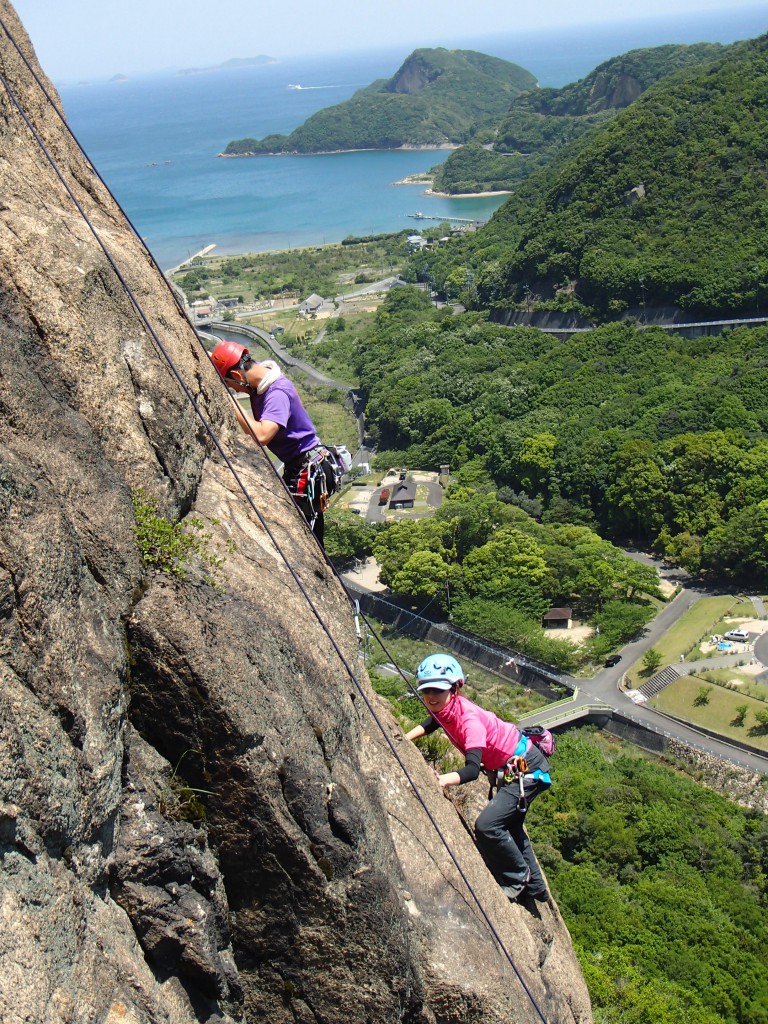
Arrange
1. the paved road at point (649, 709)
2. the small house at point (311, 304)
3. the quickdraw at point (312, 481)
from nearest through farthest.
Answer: the quickdraw at point (312, 481), the paved road at point (649, 709), the small house at point (311, 304)

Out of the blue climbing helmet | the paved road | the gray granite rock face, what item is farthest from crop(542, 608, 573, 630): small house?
the blue climbing helmet

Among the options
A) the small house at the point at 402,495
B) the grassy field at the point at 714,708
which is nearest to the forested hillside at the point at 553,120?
the small house at the point at 402,495

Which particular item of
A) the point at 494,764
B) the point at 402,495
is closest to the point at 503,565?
the point at 402,495

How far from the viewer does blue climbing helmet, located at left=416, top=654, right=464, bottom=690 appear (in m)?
6.77

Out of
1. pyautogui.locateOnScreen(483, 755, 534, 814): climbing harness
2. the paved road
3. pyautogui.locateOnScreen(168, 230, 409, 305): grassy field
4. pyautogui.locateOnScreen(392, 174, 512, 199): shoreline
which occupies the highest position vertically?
pyautogui.locateOnScreen(483, 755, 534, 814): climbing harness

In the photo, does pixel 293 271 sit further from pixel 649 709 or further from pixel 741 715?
pixel 741 715

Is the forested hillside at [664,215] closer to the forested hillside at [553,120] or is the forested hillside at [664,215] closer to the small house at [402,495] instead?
the small house at [402,495]

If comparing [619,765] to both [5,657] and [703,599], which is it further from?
[5,657]

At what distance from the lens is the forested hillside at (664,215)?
61062 mm

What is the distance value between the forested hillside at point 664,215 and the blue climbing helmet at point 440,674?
57.1 m

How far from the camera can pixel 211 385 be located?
7.13 meters

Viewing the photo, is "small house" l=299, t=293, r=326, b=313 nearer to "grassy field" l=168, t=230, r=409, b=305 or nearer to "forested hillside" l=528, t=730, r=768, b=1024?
"grassy field" l=168, t=230, r=409, b=305

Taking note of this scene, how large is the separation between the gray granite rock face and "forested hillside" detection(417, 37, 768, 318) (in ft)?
190

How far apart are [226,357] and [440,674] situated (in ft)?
9.63
